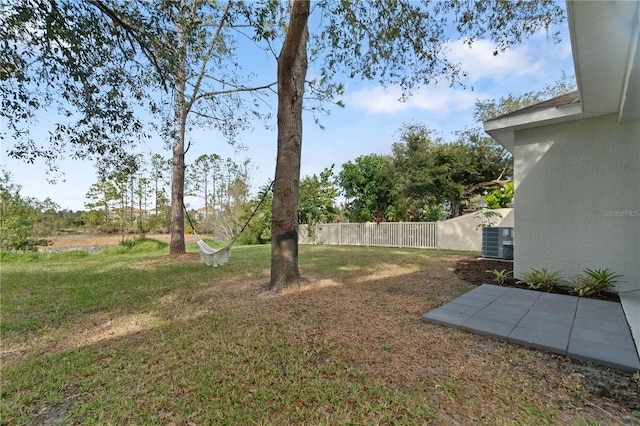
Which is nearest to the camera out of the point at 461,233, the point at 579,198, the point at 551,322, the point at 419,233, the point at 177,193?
the point at 551,322

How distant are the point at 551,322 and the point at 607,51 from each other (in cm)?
263

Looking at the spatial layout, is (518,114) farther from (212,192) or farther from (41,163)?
(212,192)

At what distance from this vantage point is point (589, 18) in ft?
7.20

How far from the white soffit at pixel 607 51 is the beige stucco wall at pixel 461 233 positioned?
6.49m

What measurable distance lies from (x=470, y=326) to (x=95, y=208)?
19.4 metres

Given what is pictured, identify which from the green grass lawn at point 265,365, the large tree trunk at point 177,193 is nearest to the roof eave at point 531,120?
the green grass lawn at point 265,365

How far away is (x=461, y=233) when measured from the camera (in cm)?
982

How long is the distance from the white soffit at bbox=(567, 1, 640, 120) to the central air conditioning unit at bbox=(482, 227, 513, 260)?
3648 millimetres

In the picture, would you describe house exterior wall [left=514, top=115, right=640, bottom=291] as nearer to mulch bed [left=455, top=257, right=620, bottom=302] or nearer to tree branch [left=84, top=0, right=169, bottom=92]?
mulch bed [left=455, top=257, right=620, bottom=302]

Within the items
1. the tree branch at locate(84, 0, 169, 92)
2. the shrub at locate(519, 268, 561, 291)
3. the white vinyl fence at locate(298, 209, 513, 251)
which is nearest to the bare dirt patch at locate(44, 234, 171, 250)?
the white vinyl fence at locate(298, 209, 513, 251)

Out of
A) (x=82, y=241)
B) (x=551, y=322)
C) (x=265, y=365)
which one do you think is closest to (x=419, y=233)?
(x=551, y=322)

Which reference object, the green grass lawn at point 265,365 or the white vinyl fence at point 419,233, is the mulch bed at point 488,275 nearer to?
the green grass lawn at point 265,365

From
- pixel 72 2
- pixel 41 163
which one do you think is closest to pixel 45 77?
pixel 72 2

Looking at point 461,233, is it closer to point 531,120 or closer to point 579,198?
point 579,198
